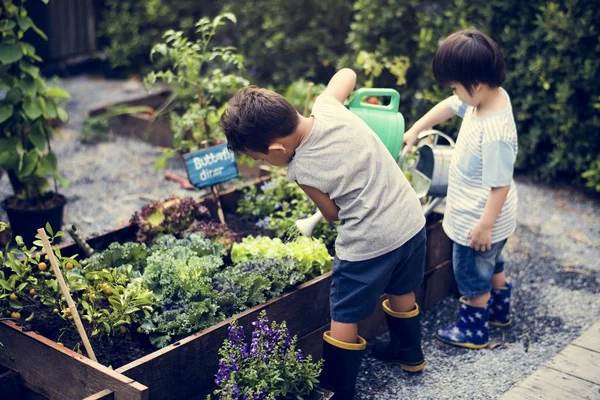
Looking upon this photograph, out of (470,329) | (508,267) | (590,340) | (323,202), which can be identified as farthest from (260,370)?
(508,267)

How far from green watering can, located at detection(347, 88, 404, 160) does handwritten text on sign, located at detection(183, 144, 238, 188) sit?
886mm

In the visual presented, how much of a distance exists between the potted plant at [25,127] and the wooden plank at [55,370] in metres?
1.67

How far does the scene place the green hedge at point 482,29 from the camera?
491 centimetres

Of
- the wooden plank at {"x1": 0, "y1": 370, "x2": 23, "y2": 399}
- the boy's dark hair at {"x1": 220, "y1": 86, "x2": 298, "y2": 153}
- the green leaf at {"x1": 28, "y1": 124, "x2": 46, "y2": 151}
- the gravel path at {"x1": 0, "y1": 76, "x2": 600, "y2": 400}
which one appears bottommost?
the gravel path at {"x1": 0, "y1": 76, "x2": 600, "y2": 400}

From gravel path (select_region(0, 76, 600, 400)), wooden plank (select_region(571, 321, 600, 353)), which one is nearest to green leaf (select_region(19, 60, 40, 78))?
gravel path (select_region(0, 76, 600, 400))

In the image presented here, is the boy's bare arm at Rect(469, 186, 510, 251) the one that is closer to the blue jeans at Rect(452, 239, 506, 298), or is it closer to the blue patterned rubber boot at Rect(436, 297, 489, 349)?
the blue jeans at Rect(452, 239, 506, 298)

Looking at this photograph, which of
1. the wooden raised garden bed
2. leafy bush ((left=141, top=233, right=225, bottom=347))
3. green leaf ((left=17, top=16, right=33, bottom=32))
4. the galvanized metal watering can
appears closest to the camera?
the wooden raised garden bed

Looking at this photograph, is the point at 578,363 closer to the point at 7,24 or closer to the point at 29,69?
the point at 29,69

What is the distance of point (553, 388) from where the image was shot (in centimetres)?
297

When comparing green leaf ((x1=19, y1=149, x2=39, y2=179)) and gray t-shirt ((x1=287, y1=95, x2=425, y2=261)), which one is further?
green leaf ((x1=19, y1=149, x2=39, y2=179))

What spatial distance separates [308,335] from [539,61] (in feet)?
9.57

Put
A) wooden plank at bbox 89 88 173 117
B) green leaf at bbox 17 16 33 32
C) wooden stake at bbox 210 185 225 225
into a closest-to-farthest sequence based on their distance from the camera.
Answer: wooden stake at bbox 210 185 225 225, green leaf at bbox 17 16 33 32, wooden plank at bbox 89 88 173 117

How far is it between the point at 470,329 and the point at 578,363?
502 millimetres

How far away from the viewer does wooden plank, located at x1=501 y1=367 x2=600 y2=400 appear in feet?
9.58
